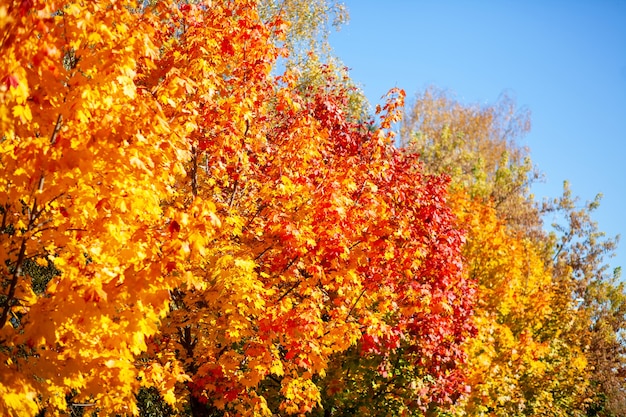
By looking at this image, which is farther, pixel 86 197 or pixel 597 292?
pixel 597 292

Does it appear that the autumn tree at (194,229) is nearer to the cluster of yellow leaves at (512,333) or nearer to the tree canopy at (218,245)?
the tree canopy at (218,245)

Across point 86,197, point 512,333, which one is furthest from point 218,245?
point 512,333

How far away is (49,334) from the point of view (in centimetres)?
546

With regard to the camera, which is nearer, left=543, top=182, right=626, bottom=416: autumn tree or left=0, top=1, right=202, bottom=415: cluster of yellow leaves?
left=0, top=1, right=202, bottom=415: cluster of yellow leaves

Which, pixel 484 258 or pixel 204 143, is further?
pixel 484 258

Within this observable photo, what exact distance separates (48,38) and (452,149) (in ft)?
97.3

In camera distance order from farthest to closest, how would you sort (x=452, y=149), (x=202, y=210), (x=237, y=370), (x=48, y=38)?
1. (x=452, y=149)
2. (x=237, y=370)
3. (x=202, y=210)
4. (x=48, y=38)

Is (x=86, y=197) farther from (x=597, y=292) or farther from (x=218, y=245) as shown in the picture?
(x=597, y=292)

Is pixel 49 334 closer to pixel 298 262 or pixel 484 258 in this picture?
pixel 298 262

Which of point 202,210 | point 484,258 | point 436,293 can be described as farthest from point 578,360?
point 202,210

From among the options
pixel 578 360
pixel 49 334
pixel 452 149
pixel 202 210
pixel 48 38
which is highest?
pixel 452 149

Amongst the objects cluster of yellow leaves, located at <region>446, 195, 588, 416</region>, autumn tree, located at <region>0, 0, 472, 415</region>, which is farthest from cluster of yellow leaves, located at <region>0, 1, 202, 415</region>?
cluster of yellow leaves, located at <region>446, 195, 588, 416</region>

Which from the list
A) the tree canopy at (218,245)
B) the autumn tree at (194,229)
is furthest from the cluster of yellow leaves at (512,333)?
the autumn tree at (194,229)

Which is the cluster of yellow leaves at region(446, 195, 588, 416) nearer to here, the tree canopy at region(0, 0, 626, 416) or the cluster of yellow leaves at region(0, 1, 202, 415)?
the tree canopy at region(0, 0, 626, 416)
